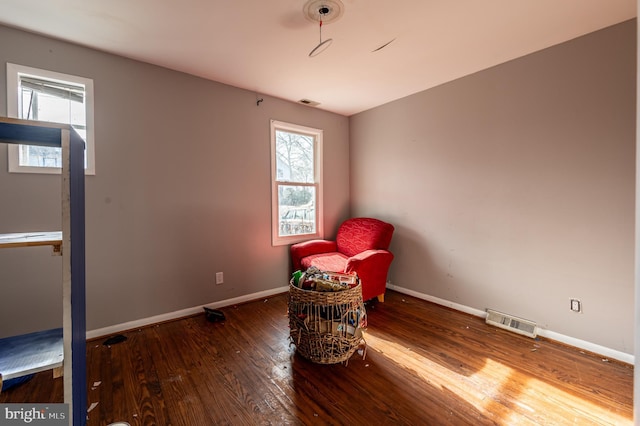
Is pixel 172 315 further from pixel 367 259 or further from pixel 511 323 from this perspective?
pixel 511 323

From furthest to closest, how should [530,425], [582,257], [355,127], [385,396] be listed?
[355,127], [582,257], [385,396], [530,425]

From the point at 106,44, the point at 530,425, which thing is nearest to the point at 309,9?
the point at 106,44

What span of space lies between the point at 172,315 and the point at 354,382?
77.2 inches

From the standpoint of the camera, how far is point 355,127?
13.7 feet

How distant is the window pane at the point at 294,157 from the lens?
141 inches

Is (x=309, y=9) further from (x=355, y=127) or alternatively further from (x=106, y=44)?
(x=355, y=127)

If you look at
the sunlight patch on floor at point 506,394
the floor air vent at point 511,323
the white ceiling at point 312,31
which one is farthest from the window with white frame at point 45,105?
the floor air vent at point 511,323

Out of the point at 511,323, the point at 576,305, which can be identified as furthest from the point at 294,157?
the point at 576,305

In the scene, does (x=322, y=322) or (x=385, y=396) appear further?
(x=322, y=322)

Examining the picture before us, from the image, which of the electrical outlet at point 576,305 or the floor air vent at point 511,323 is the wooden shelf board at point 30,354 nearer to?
the floor air vent at point 511,323

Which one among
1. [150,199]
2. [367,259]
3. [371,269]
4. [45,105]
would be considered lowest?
[371,269]

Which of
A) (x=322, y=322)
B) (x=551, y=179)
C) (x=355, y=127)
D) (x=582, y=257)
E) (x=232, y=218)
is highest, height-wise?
(x=355, y=127)

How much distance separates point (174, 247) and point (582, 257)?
3.64 metres

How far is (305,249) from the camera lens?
341 cm
